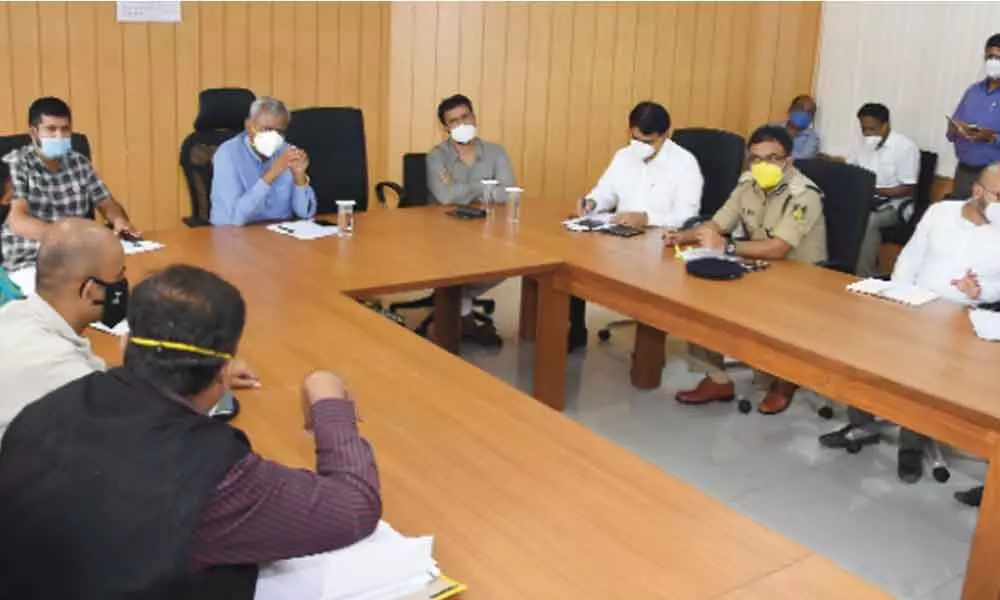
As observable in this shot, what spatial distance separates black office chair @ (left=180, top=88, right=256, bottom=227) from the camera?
466cm

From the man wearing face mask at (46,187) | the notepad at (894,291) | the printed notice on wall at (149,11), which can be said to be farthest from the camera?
the printed notice on wall at (149,11)

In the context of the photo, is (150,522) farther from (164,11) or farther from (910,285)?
(164,11)

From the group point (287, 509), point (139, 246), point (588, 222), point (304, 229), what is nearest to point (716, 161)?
point (588, 222)

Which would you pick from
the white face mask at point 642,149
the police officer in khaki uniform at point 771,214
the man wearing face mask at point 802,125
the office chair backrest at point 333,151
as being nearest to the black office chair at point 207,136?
the office chair backrest at point 333,151

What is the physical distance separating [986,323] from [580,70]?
3.90 metres

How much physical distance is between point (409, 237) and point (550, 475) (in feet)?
7.36

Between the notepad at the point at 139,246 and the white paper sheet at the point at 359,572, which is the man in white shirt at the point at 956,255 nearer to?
the white paper sheet at the point at 359,572

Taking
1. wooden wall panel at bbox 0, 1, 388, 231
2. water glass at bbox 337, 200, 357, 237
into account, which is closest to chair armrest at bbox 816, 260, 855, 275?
water glass at bbox 337, 200, 357, 237

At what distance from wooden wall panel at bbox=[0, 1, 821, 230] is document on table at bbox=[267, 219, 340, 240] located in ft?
4.95

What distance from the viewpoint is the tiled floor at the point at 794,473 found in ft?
10.8

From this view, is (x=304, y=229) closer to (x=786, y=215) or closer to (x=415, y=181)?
(x=415, y=181)

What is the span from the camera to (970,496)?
362cm

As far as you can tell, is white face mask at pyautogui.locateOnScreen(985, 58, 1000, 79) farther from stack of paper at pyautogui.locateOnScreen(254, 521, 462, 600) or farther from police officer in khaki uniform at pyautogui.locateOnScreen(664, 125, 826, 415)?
stack of paper at pyautogui.locateOnScreen(254, 521, 462, 600)

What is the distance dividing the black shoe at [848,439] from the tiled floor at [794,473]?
0.03 metres
